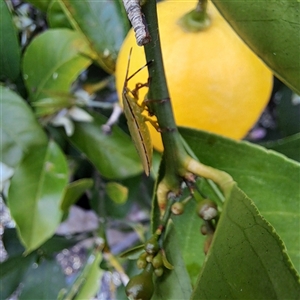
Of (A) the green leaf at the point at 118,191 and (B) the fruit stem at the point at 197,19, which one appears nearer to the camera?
(B) the fruit stem at the point at 197,19

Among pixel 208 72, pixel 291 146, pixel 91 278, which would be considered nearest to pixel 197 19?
pixel 208 72

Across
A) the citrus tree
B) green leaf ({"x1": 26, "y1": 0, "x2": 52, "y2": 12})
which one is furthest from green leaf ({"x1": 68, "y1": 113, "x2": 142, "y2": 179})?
green leaf ({"x1": 26, "y1": 0, "x2": 52, "y2": 12})

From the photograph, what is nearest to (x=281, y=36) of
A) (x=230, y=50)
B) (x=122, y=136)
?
(x=230, y=50)

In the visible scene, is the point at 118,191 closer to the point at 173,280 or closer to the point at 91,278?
the point at 91,278

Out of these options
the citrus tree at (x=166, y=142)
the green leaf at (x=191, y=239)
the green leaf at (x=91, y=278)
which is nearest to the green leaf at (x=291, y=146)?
the citrus tree at (x=166, y=142)

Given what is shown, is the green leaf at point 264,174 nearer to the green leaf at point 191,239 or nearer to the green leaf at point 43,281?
the green leaf at point 191,239

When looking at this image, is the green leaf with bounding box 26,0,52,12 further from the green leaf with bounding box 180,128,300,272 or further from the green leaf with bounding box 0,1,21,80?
the green leaf with bounding box 180,128,300,272

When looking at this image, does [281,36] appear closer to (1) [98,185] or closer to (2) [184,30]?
(2) [184,30]
